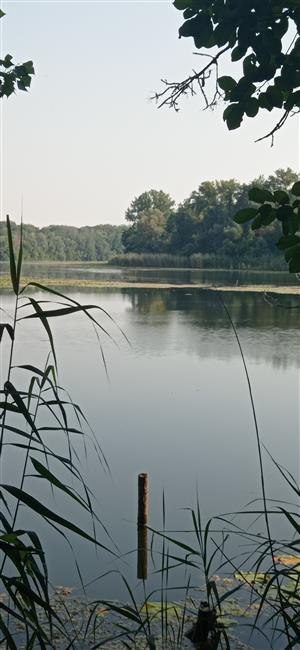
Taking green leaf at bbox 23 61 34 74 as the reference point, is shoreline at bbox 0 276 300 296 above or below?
below

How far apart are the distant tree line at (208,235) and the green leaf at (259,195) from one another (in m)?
28.4

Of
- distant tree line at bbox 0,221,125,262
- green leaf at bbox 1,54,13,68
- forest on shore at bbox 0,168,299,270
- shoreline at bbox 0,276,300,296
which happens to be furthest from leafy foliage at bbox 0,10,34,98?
distant tree line at bbox 0,221,125,262

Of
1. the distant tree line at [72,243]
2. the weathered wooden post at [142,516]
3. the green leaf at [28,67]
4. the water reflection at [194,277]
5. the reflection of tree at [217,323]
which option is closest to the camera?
the green leaf at [28,67]

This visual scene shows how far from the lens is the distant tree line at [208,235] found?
31953 millimetres

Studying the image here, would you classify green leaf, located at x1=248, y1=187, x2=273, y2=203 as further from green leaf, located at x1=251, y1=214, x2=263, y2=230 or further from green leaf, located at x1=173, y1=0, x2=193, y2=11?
green leaf, located at x1=173, y1=0, x2=193, y2=11

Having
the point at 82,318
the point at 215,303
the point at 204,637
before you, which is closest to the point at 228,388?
the point at 204,637

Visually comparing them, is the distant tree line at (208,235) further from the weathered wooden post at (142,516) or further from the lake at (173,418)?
the weathered wooden post at (142,516)

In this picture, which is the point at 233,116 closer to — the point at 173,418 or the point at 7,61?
the point at 7,61

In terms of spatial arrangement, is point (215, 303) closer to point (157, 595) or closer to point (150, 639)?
point (157, 595)

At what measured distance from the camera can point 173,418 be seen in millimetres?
5863

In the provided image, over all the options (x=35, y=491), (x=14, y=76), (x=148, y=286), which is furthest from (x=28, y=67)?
(x=148, y=286)

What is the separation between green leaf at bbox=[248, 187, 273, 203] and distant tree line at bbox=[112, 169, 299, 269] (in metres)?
28.4

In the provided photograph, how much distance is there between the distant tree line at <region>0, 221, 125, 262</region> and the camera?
49312 mm

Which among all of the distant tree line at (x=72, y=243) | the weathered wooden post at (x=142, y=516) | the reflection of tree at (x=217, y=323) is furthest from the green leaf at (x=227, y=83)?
the distant tree line at (x=72, y=243)
